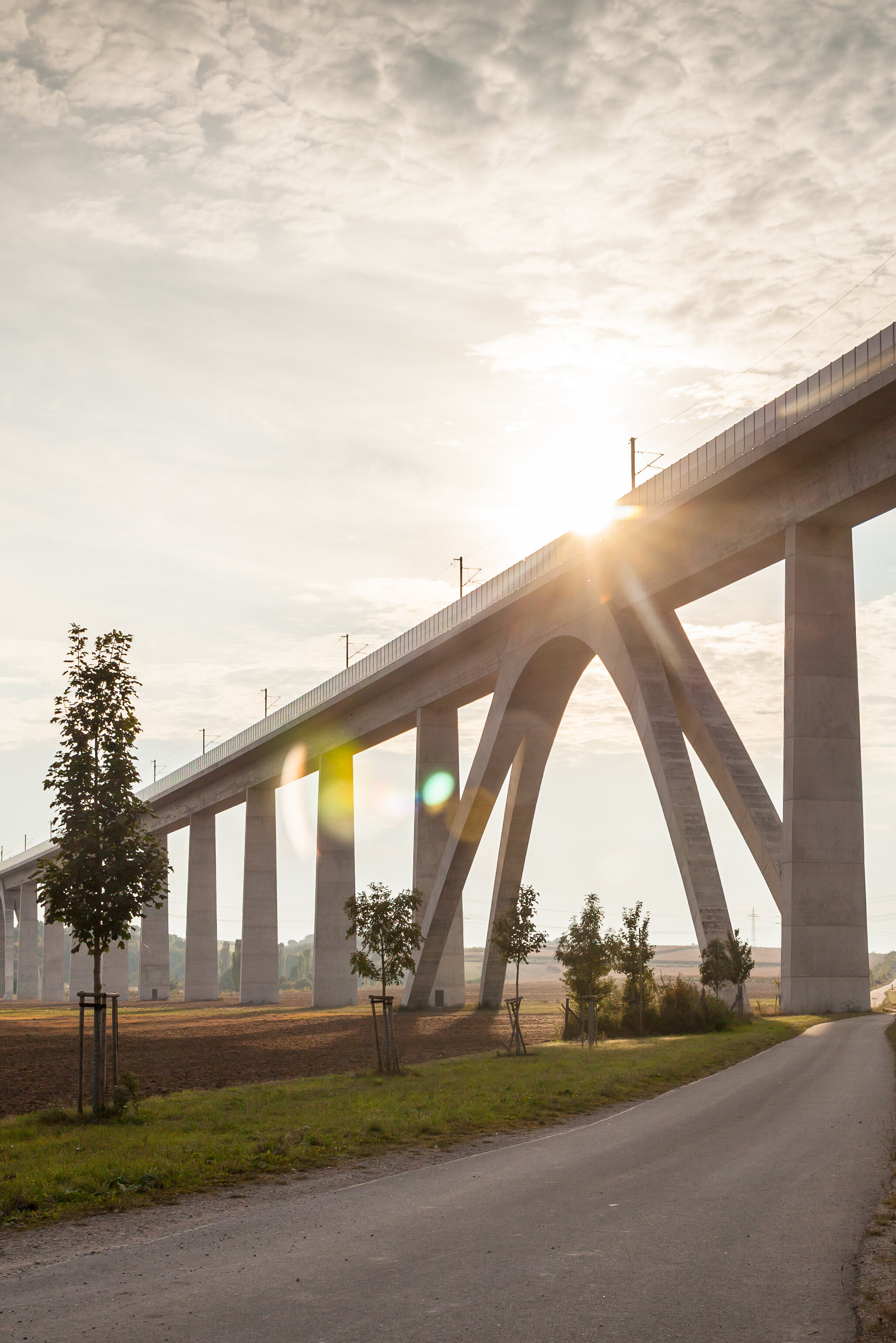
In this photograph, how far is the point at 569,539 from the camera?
41.0 m

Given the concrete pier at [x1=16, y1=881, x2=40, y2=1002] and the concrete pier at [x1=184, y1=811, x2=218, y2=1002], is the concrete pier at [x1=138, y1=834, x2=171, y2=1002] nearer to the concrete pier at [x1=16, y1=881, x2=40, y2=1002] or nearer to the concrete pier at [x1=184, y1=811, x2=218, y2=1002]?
the concrete pier at [x1=184, y1=811, x2=218, y2=1002]

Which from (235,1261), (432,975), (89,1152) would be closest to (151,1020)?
A: (432,975)

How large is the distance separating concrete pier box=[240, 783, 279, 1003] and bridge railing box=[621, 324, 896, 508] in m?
45.1

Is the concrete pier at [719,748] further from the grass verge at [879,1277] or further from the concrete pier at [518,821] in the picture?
the grass verge at [879,1277]

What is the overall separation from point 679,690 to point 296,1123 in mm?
27914

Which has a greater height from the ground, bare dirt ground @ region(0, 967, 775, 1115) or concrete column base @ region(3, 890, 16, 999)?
bare dirt ground @ region(0, 967, 775, 1115)

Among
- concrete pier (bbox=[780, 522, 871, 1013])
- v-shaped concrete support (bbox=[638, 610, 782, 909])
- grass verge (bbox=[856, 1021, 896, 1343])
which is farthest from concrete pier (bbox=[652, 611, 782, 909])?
grass verge (bbox=[856, 1021, 896, 1343])

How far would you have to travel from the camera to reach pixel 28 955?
131 m

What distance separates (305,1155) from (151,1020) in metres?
46.6

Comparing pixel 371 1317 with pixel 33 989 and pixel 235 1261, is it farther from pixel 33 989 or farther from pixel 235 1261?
pixel 33 989

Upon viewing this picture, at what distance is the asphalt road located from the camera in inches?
266

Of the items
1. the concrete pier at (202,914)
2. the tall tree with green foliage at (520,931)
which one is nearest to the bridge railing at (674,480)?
the tall tree with green foliage at (520,931)

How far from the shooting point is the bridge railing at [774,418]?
27641mm

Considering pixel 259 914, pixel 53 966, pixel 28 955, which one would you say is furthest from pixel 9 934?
pixel 259 914
